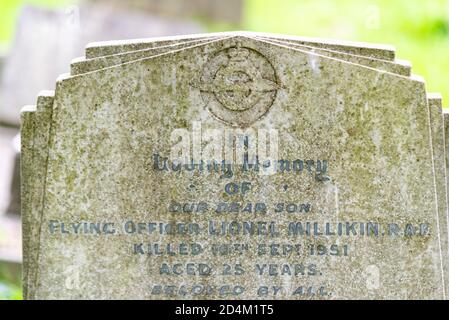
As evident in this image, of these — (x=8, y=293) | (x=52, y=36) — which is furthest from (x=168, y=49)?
(x=52, y=36)

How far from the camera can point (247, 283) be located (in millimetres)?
4754

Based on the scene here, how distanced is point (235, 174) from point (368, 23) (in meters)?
7.80

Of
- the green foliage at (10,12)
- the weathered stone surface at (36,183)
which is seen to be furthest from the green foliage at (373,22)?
the weathered stone surface at (36,183)

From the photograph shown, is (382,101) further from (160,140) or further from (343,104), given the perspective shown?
(160,140)

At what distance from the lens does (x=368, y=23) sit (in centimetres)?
1212

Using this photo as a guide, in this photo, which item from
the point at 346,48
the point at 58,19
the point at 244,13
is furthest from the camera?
the point at 244,13

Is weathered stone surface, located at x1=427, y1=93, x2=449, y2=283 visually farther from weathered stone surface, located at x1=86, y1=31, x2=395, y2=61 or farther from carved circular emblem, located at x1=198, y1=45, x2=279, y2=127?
carved circular emblem, located at x1=198, y1=45, x2=279, y2=127

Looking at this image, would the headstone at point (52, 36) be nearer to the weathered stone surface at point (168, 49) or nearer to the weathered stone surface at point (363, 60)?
the weathered stone surface at point (168, 49)

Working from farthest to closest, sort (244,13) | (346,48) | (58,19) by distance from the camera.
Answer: (244,13), (58,19), (346,48)

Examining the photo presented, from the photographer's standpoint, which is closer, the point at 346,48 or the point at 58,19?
the point at 346,48
